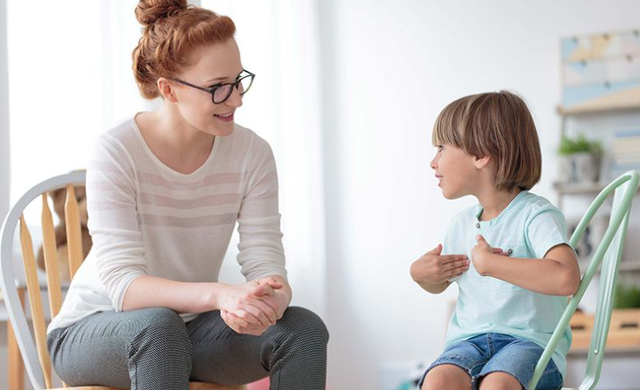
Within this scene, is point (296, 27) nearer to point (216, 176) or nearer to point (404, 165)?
point (404, 165)

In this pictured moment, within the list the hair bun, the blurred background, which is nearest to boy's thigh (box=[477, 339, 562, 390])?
the hair bun

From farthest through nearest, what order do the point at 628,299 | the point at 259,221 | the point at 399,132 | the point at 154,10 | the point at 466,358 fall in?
1. the point at 399,132
2. the point at 628,299
3. the point at 259,221
4. the point at 154,10
5. the point at 466,358

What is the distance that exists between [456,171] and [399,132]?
2.45 meters

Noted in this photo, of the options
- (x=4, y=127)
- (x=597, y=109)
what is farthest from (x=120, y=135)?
(x=597, y=109)

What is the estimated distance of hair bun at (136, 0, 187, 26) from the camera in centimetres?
172

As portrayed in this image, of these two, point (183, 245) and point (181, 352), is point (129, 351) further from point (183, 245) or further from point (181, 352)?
point (183, 245)

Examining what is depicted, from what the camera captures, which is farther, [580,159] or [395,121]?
[395,121]

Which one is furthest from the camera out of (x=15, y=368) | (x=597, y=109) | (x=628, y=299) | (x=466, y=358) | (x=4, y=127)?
(x=597, y=109)

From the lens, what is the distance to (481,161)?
1.66 meters

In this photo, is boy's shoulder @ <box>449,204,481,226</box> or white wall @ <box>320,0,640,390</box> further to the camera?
white wall @ <box>320,0,640,390</box>

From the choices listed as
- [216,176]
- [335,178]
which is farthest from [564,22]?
[216,176]

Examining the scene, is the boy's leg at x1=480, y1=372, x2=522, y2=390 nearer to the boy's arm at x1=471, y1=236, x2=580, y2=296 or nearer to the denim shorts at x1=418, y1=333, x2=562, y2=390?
the denim shorts at x1=418, y1=333, x2=562, y2=390

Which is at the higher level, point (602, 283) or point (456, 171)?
point (456, 171)

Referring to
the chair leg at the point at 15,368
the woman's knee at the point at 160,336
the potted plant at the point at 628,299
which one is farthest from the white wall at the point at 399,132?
the woman's knee at the point at 160,336
